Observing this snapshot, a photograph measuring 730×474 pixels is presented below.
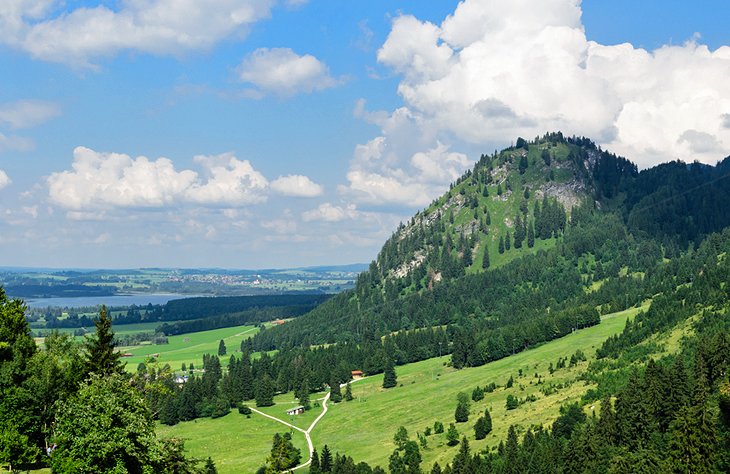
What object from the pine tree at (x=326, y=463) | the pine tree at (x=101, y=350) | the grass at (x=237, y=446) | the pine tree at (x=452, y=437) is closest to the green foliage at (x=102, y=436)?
the pine tree at (x=101, y=350)

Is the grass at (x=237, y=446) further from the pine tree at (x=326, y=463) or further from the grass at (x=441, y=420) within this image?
the pine tree at (x=326, y=463)

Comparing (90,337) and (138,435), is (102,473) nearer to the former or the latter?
(138,435)

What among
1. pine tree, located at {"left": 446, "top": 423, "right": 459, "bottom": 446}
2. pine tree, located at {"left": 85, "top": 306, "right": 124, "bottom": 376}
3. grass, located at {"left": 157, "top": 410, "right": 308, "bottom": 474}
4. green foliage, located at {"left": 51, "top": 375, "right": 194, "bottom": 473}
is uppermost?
pine tree, located at {"left": 85, "top": 306, "right": 124, "bottom": 376}

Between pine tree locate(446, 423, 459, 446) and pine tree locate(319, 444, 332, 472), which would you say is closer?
pine tree locate(319, 444, 332, 472)

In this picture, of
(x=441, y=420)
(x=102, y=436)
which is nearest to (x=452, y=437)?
(x=441, y=420)

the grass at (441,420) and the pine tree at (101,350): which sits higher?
the pine tree at (101,350)

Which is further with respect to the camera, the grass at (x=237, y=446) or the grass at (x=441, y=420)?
the grass at (x=237, y=446)

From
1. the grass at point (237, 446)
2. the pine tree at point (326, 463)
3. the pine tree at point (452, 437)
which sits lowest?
the grass at point (237, 446)

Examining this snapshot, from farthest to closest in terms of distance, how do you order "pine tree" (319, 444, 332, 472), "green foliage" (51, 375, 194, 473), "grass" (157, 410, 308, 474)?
"grass" (157, 410, 308, 474) < "pine tree" (319, 444, 332, 472) < "green foliage" (51, 375, 194, 473)

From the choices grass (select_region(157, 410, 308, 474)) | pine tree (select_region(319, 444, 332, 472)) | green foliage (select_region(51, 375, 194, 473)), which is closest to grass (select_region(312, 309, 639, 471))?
grass (select_region(157, 410, 308, 474))

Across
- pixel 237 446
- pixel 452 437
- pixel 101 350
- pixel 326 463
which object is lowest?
pixel 237 446

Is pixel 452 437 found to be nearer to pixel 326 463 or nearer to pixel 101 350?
pixel 326 463

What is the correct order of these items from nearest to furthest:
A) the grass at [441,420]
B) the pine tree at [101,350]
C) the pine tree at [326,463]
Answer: the pine tree at [101,350], the pine tree at [326,463], the grass at [441,420]

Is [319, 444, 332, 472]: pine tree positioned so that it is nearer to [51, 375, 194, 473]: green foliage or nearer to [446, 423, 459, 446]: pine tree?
[446, 423, 459, 446]: pine tree
